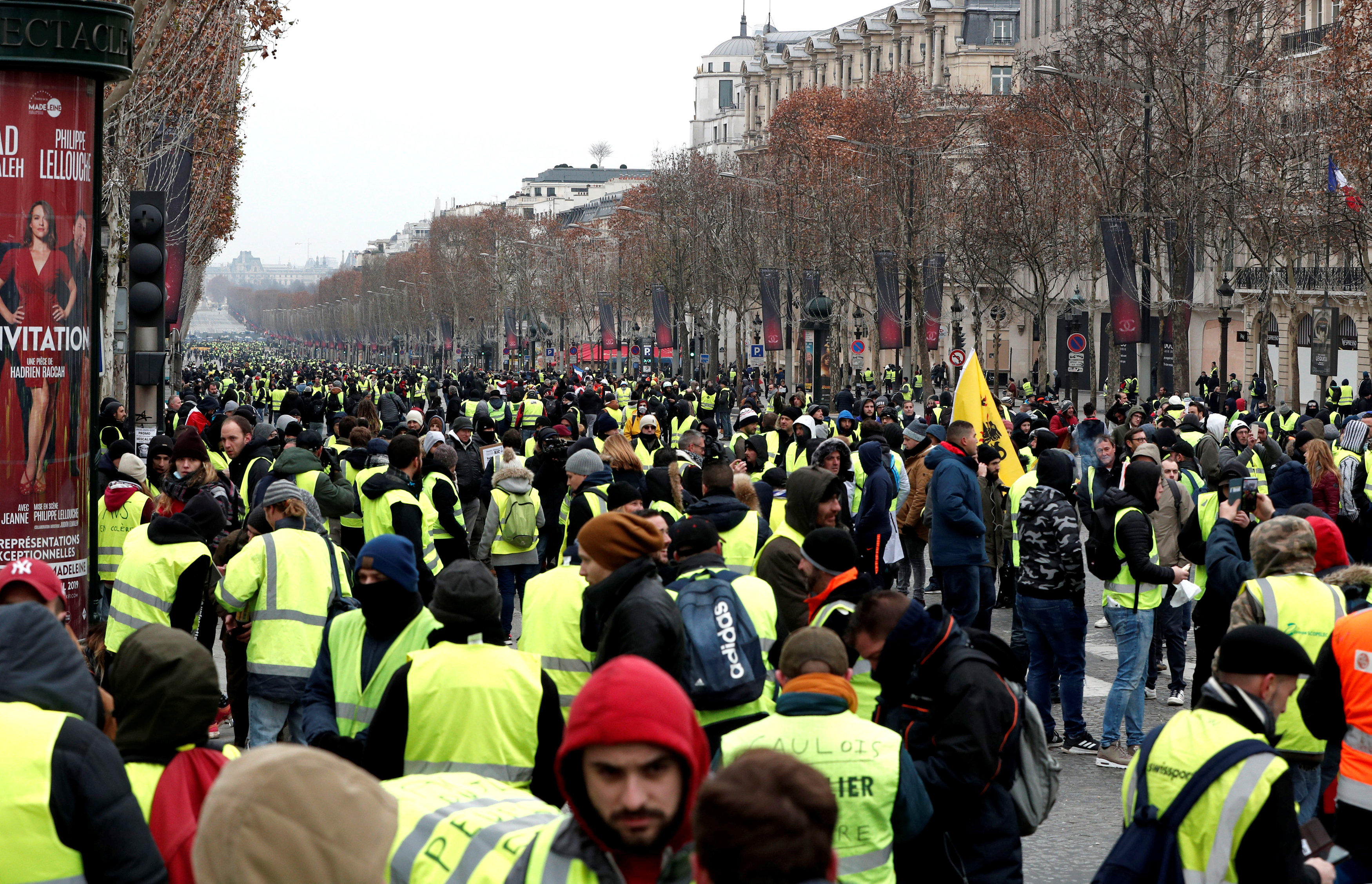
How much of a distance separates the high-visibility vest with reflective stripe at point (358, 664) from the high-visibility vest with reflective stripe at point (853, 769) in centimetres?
140

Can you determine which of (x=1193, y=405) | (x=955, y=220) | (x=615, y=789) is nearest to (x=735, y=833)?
(x=615, y=789)

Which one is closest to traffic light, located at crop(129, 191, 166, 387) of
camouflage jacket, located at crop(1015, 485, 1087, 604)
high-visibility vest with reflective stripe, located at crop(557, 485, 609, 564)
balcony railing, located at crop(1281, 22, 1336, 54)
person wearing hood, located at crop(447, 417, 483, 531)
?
person wearing hood, located at crop(447, 417, 483, 531)

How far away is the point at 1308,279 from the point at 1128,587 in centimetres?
4816

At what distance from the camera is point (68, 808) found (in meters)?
3.56

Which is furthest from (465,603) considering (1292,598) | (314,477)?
(314,477)

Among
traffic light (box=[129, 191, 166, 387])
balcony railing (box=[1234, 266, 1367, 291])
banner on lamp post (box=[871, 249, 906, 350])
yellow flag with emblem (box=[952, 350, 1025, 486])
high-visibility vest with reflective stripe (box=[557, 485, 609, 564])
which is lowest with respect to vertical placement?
high-visibility vest with reflective stripe (box=[557, 485, 609, 564])

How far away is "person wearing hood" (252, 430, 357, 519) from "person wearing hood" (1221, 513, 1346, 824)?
5290 mm

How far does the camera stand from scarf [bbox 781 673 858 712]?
452cm

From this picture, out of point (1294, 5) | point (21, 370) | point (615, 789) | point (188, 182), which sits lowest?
point (615, 789)

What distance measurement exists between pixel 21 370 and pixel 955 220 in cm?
5113

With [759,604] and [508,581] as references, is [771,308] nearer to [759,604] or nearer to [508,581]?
[508,581]

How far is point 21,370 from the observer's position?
26.1ft

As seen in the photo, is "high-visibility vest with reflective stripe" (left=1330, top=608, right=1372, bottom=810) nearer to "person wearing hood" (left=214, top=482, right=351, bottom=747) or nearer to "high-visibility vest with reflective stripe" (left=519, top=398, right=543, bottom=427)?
"person wearing hood" (left=214, top=482, right=351, bottom=747)

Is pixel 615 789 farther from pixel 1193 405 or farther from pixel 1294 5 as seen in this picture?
pixel 1294 5
